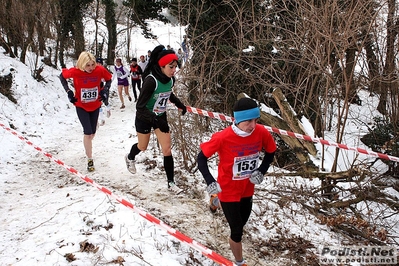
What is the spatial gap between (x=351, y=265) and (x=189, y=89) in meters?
4.03

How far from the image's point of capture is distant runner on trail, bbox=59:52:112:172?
17.9ft

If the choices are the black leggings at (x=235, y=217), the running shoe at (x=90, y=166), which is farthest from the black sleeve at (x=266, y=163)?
the running shoe at (x=90, y=166)

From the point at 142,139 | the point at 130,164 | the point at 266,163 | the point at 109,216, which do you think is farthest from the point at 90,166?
the point at 266,163

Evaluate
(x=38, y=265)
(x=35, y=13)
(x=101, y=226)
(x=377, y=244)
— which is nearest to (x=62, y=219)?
(x=101, y=226)

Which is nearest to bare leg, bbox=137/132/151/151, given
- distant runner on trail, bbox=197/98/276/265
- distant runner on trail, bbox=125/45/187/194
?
distant runner on trail, bbox=125/45/187/194

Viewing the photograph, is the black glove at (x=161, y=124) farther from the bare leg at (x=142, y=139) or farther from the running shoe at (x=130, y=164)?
the running shoe at (x=130, y=164)

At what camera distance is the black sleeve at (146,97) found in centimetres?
440

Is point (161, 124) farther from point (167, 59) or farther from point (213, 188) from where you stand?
point (213, 188)

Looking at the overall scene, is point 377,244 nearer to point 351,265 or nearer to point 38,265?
point 351,265

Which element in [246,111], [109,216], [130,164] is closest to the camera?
[246,111]

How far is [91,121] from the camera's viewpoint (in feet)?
19.3

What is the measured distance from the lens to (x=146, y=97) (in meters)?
4.45

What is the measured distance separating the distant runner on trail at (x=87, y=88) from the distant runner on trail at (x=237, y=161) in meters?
3.10

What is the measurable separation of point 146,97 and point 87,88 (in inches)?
65.7
